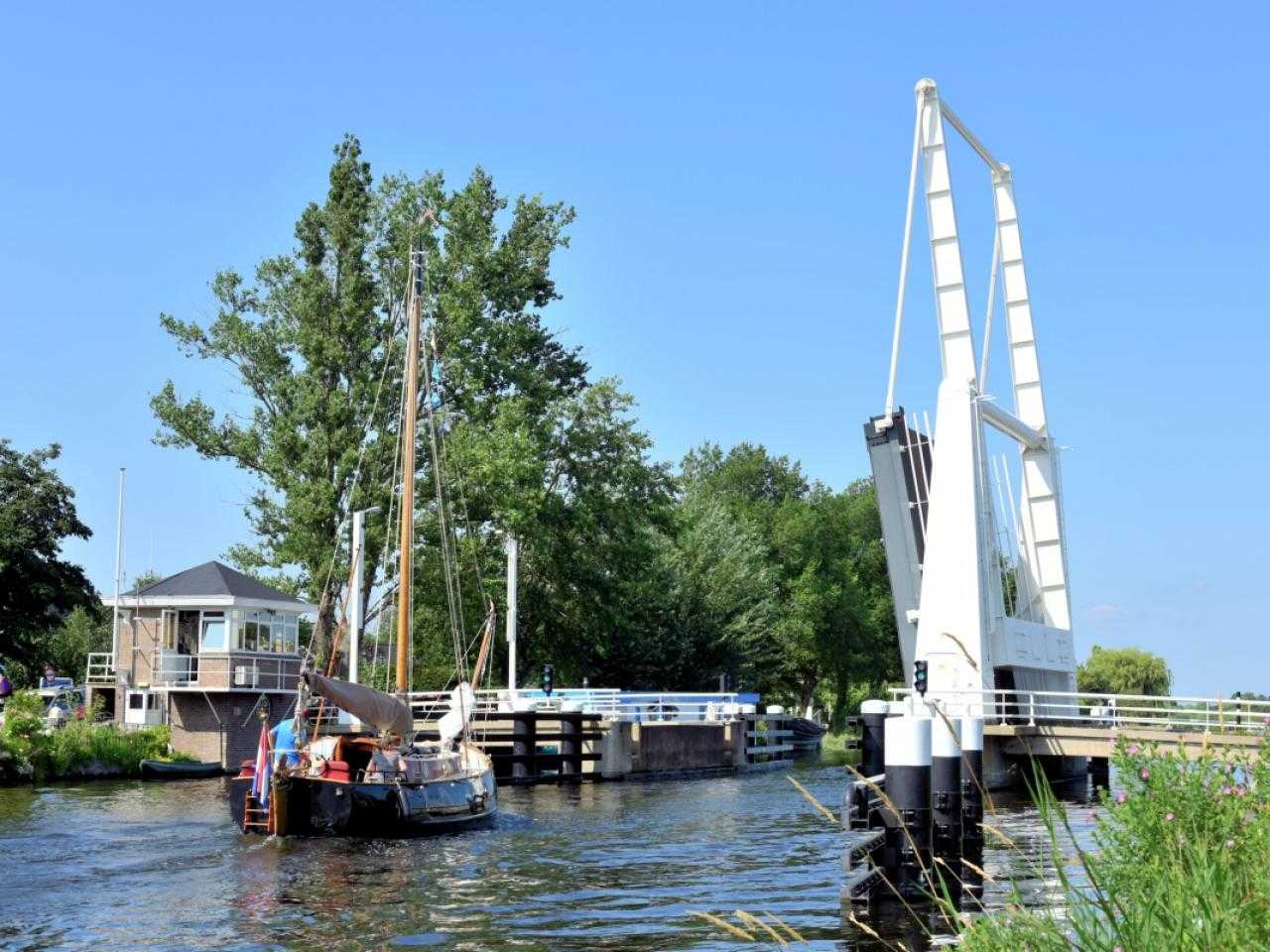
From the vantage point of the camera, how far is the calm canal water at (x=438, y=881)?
15141 mm

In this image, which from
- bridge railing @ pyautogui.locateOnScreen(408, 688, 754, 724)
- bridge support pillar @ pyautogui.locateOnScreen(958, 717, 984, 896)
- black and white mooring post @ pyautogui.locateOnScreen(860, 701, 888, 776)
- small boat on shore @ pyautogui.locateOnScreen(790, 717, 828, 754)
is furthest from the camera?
small boat on shore @ pyautogui.locateOnScreen(790, 717, 828, 754)

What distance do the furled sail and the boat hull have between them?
1.33 metres

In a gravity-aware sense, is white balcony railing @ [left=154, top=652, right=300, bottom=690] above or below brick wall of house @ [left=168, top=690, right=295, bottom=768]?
above

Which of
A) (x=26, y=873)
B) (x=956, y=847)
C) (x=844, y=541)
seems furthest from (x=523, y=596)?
(x=844, y=541)

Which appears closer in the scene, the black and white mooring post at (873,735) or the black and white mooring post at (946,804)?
the black and white mooring post at (946,804)

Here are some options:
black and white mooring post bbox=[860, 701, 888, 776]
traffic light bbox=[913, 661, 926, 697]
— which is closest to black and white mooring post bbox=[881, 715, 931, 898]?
traffic light bbox=[913, 661, 926, 697]

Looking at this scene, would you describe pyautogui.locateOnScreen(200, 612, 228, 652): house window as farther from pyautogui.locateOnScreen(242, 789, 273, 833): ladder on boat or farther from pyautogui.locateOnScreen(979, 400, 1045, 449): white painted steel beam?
pyautogui.locateOnScreen(979, 400, 1045, 449): white painted steel beam

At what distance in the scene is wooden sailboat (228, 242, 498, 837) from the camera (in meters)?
24.2

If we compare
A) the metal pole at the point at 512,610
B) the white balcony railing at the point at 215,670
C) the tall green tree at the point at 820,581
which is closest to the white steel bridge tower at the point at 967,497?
the metal pole at the point at 512,610

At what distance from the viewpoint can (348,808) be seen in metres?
24.2

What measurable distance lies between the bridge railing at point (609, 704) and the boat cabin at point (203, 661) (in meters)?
4.54

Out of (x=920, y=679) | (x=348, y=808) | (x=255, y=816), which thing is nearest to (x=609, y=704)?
(x=348, y=808)

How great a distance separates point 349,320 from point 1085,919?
4410 cm

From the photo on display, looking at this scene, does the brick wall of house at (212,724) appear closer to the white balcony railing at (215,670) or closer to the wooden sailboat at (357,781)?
the white balcony railing at (215,670)
